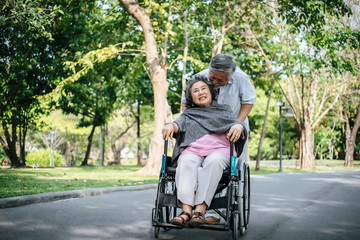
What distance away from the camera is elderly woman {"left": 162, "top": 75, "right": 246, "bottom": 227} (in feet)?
12.0

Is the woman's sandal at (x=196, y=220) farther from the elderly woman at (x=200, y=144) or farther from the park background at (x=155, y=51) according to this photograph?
the park background at (x=155, y=51)

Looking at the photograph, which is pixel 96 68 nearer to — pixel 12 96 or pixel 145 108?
pixel 12 96

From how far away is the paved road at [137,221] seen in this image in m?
4.18

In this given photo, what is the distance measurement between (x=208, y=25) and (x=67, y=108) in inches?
426

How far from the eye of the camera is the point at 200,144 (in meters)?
4.08

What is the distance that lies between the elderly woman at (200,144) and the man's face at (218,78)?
0.16 metres

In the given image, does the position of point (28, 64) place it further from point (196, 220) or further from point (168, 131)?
point (196, 220)

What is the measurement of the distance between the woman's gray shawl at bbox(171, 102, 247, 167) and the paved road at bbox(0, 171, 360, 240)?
97cm

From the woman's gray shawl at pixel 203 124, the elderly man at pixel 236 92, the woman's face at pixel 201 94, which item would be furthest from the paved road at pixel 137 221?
the woman's face at pixel 201 94

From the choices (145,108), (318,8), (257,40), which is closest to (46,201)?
(318,8)

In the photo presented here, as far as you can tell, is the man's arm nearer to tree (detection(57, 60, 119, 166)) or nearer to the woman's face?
the woman's face

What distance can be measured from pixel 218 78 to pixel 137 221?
6.82 feet

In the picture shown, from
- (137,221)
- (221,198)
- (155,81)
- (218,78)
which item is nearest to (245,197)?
(221,198)

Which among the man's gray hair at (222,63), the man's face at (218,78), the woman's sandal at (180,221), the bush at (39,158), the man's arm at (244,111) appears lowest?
the bush at (39,158)
